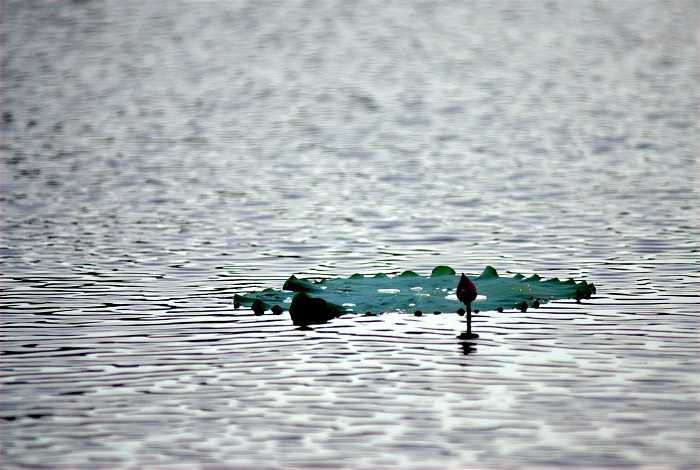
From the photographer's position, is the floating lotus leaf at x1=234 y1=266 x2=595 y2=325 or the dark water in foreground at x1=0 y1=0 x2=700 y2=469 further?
the floating lotus leaf at x1=234 y1=266 x2=595 y2=325

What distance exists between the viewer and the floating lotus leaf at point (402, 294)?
1145cm

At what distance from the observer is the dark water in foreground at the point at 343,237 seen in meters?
8.78

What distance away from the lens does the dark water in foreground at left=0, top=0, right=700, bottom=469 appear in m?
8.78

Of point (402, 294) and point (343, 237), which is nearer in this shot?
point (402, 294)

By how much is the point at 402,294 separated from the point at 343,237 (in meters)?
3.15

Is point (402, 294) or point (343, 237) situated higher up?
point (343, 237)

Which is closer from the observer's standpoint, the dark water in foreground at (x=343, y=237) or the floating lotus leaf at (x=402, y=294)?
the dark water in foreground at (x=343, y=237)

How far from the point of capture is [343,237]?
49.0 ft

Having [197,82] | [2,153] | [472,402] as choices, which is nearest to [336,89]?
[197,82]

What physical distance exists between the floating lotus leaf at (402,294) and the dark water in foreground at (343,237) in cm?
18

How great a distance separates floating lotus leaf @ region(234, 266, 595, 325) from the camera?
11453mm

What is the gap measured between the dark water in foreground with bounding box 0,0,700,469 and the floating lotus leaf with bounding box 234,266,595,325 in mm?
180

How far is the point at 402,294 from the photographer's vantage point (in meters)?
11.8

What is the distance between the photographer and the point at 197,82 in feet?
86.3
